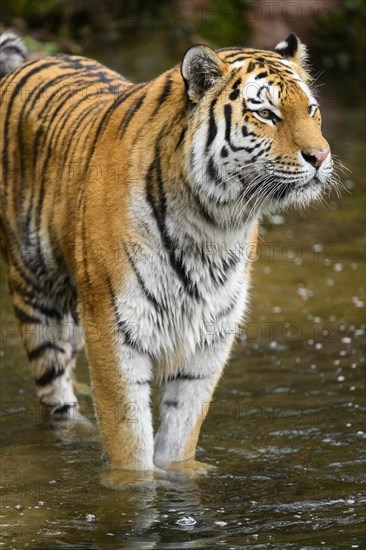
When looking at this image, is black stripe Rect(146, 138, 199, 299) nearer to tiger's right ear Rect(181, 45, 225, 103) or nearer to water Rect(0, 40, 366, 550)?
tiger's right ear Rect(181, 45, 225, 103)

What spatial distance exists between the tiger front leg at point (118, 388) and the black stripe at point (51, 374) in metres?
0.80

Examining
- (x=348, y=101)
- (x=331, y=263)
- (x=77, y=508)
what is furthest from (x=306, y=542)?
(x=348, y=101)

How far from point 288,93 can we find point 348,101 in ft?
28.2

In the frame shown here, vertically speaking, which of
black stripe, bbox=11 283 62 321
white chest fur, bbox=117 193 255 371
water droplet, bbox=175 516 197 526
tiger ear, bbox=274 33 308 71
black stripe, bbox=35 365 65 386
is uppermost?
tiger ear, bbox=274 33 308 71

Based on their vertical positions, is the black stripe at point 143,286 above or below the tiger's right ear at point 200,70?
below

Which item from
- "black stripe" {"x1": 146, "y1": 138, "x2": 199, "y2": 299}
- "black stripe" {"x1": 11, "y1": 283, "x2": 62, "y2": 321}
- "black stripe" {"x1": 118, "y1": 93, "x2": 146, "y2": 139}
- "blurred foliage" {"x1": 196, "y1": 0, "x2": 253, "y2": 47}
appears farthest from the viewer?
"blurred foliage" {"x1": 196, "y1": 0, "x2": 253, "y2": 47}

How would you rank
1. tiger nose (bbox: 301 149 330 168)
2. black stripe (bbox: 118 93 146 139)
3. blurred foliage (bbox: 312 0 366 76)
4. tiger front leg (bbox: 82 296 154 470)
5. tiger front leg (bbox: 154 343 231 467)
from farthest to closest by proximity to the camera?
1. blurred foliage (bbox: 312 0 366 76)
2. tiger front leg (bbox: 154 343 231 467)
3. black stripe (bbox: 118 93 146 139)
4. tiger front leg (bbox: 82 296 154 470)
5. tiger nose (bbox: 301 149 330 168)

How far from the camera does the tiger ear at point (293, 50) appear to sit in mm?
4219

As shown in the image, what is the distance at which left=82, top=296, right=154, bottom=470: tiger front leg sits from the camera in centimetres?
416

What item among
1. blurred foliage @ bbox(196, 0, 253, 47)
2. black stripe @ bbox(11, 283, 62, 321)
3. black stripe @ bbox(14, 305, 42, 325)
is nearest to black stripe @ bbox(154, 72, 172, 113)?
black stripe @ bbox(11, 283, 62, 321)

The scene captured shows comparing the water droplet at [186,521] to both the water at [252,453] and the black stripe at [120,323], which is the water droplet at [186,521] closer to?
the water at [252,453]

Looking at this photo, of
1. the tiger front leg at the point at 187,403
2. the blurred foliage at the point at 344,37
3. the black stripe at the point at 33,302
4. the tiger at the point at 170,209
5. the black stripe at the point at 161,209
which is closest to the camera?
the tiger at the point at 170,209

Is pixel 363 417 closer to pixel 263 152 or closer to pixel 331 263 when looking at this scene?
pixel 263 152

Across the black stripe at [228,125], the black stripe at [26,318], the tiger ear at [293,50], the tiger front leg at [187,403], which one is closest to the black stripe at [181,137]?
the black stripe at [228,125]
